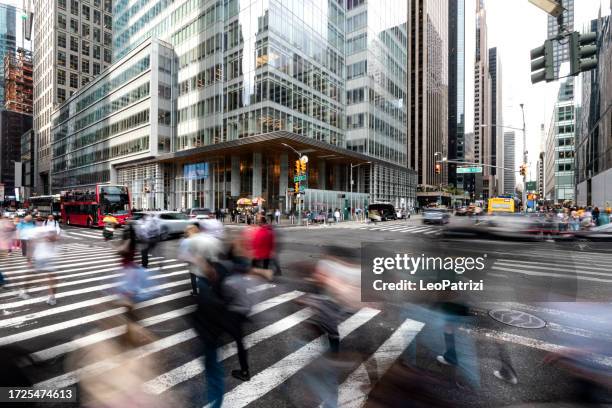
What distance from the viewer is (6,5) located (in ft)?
497

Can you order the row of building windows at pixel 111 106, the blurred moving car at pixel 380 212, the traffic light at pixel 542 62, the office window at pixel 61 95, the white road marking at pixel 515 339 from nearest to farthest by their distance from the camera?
the white road marking at pixel 515 339, the traffic light at pixel 542 62, the blurred moving car at pixel 380 212, the row of building windows at pixel 111 106, the office window at pixel 61 95

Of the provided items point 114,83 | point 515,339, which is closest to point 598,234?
point 515,339

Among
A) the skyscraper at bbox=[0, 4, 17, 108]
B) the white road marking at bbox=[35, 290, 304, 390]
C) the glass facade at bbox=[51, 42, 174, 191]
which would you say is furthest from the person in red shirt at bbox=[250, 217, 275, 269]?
the skyscraper at bbox=[0, 4, 17, 108]

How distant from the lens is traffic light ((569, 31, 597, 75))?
755cm

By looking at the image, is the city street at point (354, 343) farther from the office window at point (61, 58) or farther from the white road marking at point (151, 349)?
the office window at point (61, 58)

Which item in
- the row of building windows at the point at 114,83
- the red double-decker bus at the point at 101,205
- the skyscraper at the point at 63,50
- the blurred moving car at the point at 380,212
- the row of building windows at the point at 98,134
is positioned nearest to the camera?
the red double-decker bus at the point at 101,205

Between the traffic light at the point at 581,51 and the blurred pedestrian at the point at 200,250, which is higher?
the traffic light at the point at 581,51

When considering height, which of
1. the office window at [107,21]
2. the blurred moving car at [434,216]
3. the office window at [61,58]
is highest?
the office window at [107,21]

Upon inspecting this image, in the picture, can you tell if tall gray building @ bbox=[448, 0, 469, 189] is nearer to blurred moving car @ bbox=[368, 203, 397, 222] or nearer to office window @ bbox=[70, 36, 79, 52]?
blurred moving car @ bbox=[368, 203, 397, 222]

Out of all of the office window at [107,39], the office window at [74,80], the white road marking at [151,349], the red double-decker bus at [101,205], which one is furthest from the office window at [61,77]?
the white road marking at [151,349]

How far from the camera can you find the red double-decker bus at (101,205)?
91.4 ft

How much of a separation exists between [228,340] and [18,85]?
174 metres

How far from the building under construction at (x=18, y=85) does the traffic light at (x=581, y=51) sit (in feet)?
563

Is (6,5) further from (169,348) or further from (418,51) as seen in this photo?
(169,348)
